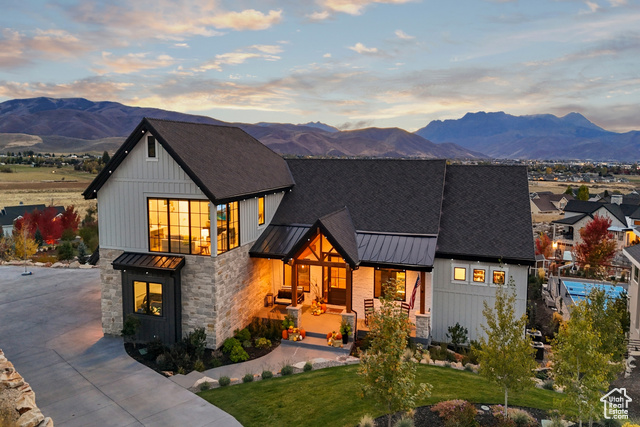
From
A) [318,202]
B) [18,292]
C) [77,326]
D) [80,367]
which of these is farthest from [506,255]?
[18,292]

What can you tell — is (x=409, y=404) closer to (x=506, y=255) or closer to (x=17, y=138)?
(x=506, y=255)

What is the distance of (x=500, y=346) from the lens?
10.3 metres

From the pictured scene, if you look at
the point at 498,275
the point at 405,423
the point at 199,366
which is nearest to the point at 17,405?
the point at 199,366

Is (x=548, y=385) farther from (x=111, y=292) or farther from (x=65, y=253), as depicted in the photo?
(x=65, y=253)

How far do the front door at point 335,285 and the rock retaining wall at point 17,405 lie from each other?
515 inches

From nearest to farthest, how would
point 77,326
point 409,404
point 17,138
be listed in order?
1. point 409,404
2. point 77,326
3. point 17,138

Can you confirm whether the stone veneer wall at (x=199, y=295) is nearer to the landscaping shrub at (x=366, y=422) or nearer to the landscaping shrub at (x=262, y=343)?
the landscaping shrub at (x=262, y=343)

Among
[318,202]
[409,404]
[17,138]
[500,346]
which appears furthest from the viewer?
[17,138]

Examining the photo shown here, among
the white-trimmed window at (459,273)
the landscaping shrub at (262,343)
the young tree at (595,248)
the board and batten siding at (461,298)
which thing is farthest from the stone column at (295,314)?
the young tree at (595,248)

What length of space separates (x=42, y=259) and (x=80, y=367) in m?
25.2

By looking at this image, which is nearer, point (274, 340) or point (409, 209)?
point (274, 340)

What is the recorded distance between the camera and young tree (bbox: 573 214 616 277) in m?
41.0

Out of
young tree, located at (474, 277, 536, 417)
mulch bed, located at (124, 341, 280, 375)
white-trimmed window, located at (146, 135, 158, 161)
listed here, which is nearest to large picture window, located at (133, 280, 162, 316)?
mulch bed, located at (124, 341, 280, 375)

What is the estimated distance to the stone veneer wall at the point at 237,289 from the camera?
16750 mm
